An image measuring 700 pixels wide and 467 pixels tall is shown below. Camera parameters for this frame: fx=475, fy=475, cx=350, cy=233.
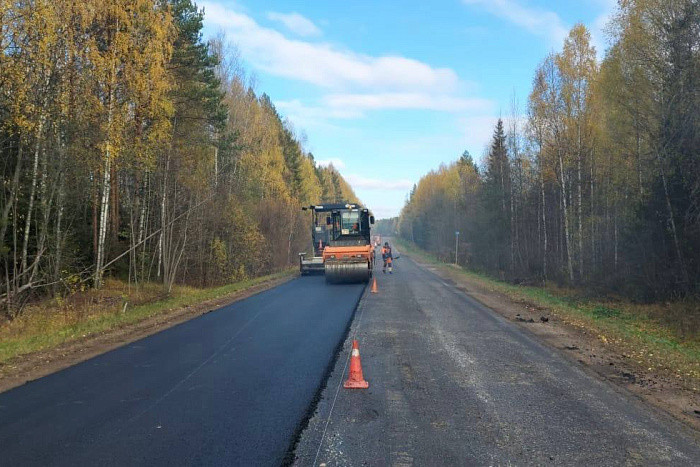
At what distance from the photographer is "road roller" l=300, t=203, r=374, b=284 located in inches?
861

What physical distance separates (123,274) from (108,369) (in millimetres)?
15385

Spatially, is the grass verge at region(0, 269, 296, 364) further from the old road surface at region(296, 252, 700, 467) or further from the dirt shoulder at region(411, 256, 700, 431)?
the dirt shoulder at region(411, 256, 700, 431)

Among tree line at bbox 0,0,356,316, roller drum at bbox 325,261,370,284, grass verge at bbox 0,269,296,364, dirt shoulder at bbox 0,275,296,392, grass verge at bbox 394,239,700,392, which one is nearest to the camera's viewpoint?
dirt shoulder at bbox 0,275,296,392

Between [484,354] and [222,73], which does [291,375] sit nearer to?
[484,354]

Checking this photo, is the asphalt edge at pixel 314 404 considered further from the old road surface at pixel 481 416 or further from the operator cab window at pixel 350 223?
the operator cab window at pixel 350 223

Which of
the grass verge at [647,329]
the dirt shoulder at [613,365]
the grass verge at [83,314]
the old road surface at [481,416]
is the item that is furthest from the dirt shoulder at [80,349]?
the grass verge at [647,329]

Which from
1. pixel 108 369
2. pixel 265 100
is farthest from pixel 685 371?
pixel 265 100

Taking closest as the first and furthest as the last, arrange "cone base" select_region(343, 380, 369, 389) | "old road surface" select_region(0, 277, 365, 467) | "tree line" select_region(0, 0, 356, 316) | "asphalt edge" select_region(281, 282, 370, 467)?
1. "asphalt edge" select_region(281, 282, 370, 467)
2. "old road surface" select_region(0, 277, 365, 467)
3. "cone base" select_region(343, 380, 369, 389)
4. "tree line" select_region(0, 0, 356, 316)

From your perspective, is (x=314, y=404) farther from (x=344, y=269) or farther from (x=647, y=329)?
(x=344, y=269)

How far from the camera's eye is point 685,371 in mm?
7699

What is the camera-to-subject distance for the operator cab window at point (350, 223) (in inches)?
980

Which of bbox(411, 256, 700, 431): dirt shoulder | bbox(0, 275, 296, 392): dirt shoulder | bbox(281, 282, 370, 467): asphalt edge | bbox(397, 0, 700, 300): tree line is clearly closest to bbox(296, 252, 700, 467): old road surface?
bbox(281, 282, 370, 467): asphalt edge

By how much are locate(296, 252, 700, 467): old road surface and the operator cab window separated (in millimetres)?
15870

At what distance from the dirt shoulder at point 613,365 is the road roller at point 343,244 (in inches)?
352
